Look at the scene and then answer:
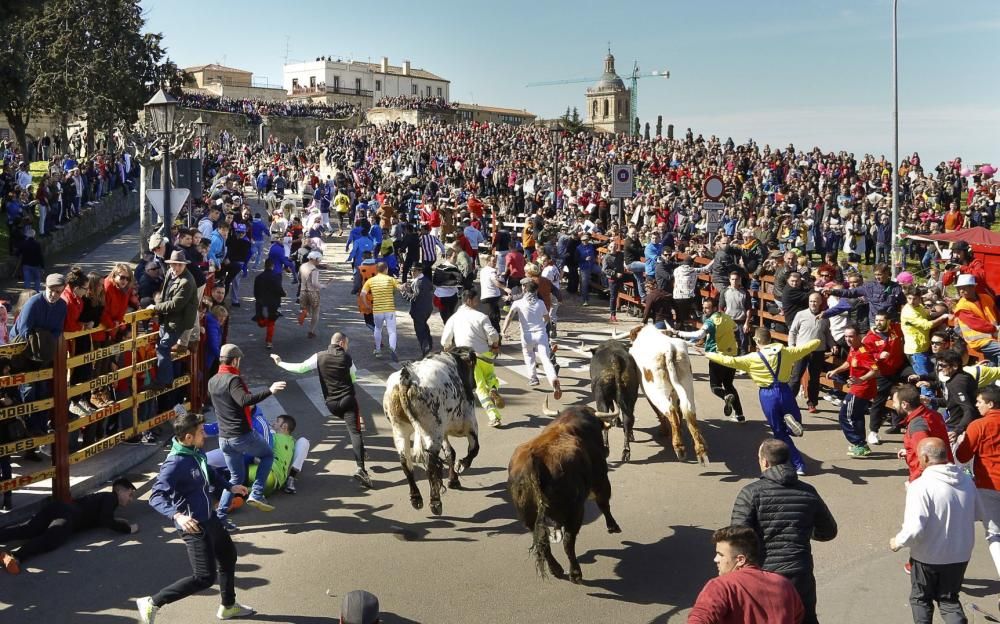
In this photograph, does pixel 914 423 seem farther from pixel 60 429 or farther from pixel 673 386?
pixel 60 429

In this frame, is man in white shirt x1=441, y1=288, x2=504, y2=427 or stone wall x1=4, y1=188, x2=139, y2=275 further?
stone wall x1=4, y1=188, x2=139, y2=275

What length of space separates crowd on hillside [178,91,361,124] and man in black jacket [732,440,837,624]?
78152 mm

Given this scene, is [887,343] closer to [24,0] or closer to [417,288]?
[417,288]

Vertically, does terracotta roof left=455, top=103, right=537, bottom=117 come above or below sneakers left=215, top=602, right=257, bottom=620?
above

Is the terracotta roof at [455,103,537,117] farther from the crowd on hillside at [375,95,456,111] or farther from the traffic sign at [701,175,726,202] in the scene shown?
the traffic sign at [701,175,726,202]

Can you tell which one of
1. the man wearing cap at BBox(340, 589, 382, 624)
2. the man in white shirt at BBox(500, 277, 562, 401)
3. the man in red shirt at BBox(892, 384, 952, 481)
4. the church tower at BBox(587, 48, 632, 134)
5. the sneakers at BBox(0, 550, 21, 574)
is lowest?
the sneakers at BBox(0, 550, 21, 574)

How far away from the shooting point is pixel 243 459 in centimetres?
894

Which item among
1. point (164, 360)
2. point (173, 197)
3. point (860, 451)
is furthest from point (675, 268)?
point (164, 360)

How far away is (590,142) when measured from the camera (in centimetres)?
4669

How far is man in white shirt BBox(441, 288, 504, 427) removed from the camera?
11.8 m

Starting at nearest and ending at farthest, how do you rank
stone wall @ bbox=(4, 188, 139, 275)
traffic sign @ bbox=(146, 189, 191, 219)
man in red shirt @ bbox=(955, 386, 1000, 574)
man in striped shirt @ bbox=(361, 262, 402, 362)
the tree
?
man in red shirt @ bbox=(955, 386, 1000, 574) → traffic sign @ bbox=(146, 189, 191, 219) → man in striped shirt @ bbox=(361, 262, 402, 362) → stone wall @ bbox=(4, 188, 139, 275) → the tree

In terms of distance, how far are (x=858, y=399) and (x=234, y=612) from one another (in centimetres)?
734

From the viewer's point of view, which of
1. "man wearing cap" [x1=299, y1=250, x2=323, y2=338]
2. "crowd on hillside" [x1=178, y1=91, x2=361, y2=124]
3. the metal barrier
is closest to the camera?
the metal barrier

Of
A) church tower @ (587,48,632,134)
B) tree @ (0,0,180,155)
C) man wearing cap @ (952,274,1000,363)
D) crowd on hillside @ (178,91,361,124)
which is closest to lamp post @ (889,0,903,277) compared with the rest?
man wearing cap @ (952,274,1000,363)
